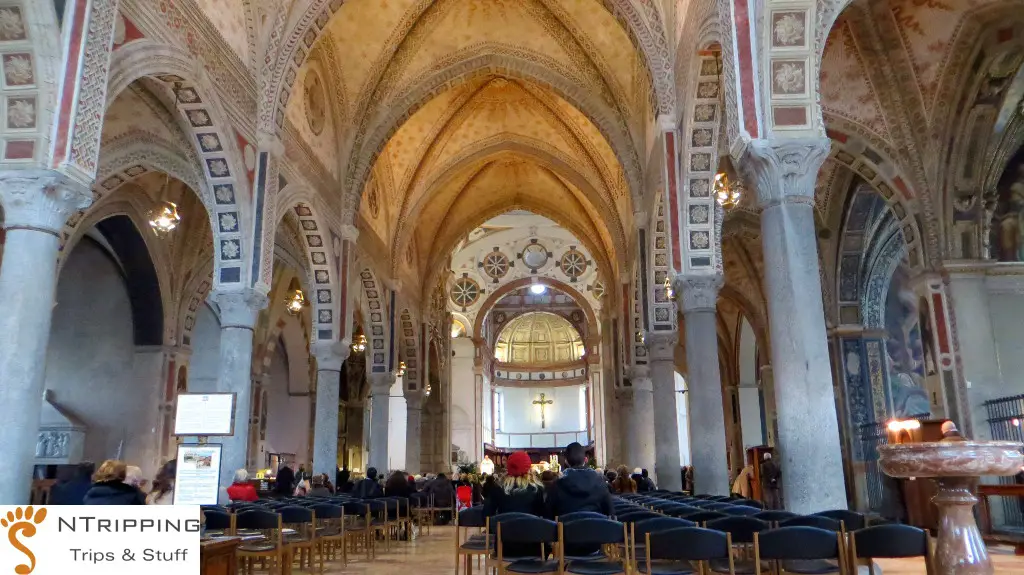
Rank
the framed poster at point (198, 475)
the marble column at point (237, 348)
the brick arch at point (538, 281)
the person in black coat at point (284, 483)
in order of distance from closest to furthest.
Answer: the framed poster at point (198, 475) → the marble column at point (237, 348) → the person in black coat at point (284, 483) → the brick arch at point (538, 281)

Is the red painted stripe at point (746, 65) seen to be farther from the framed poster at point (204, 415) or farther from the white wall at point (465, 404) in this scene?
the white wall at point (465, 404)

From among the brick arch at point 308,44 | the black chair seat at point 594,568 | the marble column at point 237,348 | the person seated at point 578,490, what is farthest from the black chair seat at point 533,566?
the brick arch at point 308,44

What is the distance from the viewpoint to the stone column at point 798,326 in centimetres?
688

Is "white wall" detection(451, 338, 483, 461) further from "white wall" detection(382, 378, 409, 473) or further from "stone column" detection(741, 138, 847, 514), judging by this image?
"stone column" detection(741, 138, 847, 514)

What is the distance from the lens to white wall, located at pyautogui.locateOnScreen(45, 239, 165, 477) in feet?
55.5

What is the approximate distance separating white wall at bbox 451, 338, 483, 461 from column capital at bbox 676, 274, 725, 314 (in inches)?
976

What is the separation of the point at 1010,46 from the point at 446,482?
13219 mm

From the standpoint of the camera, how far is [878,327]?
16.7 meters

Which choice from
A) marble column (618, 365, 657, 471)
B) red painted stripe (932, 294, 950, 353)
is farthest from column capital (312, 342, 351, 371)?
red painted stripe (932, 294, 950, 353)

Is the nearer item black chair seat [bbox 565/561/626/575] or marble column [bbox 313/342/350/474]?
black chair seat [bbox 565/561/626/575]

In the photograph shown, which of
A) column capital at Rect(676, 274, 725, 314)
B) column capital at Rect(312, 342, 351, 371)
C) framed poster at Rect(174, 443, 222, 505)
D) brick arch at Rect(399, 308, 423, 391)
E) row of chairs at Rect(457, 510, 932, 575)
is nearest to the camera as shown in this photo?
row of chairs at Rect(457, 510, 932, 575)

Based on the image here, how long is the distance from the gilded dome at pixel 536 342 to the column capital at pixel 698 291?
33.3 m

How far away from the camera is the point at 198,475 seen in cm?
704

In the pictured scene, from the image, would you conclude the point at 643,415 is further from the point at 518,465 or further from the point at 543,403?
the point at 543,403
